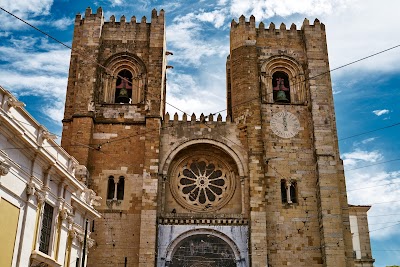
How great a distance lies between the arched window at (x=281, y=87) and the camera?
86.9ft

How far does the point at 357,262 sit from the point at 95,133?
1692 cm

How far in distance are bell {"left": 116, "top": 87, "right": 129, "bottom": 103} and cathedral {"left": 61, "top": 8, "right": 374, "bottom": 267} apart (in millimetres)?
73

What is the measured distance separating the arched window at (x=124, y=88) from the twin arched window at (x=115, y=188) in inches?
172

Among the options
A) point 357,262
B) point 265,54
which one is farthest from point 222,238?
point 357,262

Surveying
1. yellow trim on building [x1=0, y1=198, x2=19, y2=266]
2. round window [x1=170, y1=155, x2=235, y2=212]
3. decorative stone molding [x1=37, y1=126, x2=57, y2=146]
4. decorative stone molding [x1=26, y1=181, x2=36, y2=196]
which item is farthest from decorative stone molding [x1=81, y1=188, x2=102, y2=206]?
yellow trim on building [x1=0, y1=198, x2=19, y2=266]

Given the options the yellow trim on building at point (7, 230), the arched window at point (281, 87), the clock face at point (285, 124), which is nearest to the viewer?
the yellow trim on building at point (7, 230)

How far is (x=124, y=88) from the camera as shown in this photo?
2670 cm

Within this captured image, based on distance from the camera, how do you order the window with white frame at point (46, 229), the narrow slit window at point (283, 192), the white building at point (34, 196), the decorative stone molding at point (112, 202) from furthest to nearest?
the narrow slit window at point (283, 192) < the decorative stone molding at point (112, 202) < the window with white frame at point (46, 229) < the white building at point (34, 196)

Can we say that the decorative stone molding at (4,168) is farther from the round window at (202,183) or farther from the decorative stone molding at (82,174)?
the round window at (202,183)

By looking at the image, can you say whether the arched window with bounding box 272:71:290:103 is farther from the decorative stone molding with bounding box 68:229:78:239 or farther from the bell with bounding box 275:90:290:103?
the decorative stone molding with bounding box 68:229:78:239

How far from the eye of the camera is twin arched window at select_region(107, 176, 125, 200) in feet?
78.7

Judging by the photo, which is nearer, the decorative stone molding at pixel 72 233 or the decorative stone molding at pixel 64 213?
the decorative stone molding at pixel 64 213

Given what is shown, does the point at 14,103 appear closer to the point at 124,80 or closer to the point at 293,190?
the point at 124,80

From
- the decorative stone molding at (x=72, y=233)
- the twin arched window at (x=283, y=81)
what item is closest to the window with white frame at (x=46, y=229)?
the decorative stone molding at (x=72, y=233)
